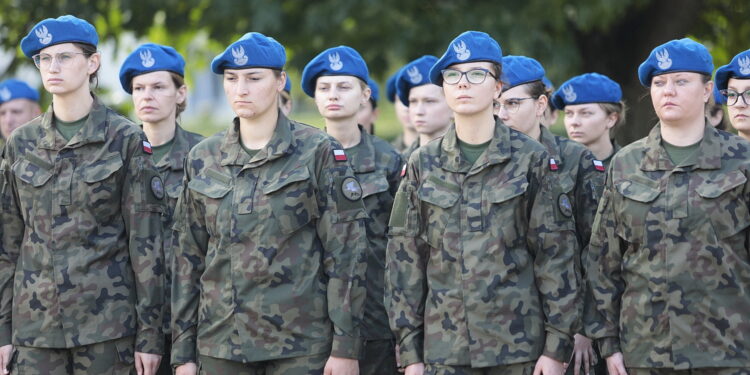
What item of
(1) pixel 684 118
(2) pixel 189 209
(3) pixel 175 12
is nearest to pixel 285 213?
(2) pixel 189 209

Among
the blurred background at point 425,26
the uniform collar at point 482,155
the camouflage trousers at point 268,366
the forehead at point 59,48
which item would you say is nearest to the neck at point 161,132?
the forehead at point 59,48

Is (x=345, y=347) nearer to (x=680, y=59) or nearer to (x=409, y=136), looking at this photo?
(x=680, y=59)

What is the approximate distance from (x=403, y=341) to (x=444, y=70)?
1.29 m

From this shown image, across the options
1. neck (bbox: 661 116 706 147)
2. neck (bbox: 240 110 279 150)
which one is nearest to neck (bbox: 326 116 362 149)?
neck (bbox: 240 110 279 150)

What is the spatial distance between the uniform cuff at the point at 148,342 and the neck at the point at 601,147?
3133mm

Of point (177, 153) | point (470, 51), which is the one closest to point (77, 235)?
point (177, 153)

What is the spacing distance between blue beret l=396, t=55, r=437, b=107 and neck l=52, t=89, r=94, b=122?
9.37 feet

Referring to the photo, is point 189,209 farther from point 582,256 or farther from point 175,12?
point 175,12

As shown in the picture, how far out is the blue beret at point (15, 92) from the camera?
32.7 ft

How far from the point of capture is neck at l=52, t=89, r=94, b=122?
579 cm

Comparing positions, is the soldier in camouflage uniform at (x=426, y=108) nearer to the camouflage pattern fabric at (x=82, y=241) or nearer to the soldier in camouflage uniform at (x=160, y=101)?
the soldier in camouflage uniform at (x=160, y=101)

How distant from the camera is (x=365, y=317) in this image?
6.75 metres

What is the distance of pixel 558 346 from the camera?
A: 16.8 ft

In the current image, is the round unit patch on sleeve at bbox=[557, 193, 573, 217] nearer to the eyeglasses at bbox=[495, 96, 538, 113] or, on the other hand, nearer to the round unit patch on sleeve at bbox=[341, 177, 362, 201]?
the round unit patch on sleeve at bbox=[341, 177, 362, 201]
